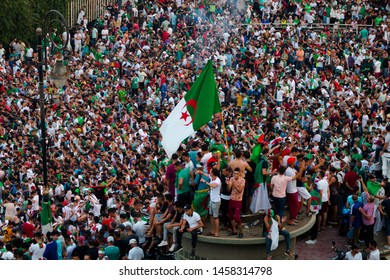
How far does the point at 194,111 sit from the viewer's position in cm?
2181

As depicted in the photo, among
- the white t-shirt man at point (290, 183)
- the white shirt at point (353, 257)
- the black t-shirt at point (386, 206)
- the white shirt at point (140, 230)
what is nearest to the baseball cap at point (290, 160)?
the white t-shirt man at point (290, 183)

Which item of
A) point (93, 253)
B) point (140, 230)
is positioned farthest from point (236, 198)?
point (93, 253)

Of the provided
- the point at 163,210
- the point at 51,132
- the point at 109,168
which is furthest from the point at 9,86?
A: the point at 163,210

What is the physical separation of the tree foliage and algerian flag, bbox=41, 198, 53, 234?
18.4 m

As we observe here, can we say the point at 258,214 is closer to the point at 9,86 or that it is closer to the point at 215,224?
the point at 215,224

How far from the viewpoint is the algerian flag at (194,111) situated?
2172 centimetres

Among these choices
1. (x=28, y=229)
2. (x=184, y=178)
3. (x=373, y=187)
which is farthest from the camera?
(x=373, y=187)

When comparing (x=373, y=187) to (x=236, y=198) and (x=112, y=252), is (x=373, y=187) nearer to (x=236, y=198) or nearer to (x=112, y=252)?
(x=236, y=198)

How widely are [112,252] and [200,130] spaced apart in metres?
10.7

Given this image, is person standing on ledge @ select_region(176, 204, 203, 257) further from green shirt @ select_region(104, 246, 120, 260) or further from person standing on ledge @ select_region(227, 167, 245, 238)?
green shirt @ select_region(104, 246, 120, 260)

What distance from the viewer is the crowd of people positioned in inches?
840

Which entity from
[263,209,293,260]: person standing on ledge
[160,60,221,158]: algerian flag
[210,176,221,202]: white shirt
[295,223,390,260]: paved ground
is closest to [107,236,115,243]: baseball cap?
[160,60,221,158]: algerian flag

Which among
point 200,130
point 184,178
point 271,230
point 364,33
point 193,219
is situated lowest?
point 271,230

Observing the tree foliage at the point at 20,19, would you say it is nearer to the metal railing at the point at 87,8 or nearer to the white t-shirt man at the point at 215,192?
the metal railing at the point at 87,8
